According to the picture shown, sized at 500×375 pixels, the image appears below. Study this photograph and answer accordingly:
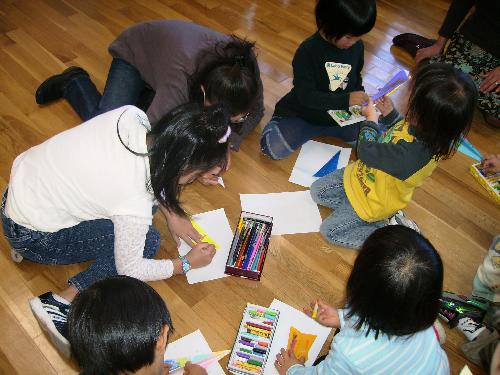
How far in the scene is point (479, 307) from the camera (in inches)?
55.7

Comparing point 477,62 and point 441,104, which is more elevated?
point 441,104

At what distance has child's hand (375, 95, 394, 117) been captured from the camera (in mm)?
1657

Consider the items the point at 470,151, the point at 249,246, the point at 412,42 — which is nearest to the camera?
the point at 249,246

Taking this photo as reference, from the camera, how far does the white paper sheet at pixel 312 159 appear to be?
1.81m

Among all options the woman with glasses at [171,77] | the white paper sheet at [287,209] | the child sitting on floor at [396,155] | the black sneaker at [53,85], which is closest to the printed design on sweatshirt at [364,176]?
the child sitting on floor at [396,155]

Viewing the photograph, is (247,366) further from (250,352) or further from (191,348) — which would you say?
(191,348)

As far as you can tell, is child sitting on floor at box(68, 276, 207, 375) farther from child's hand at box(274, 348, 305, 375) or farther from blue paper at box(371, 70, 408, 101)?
blue paper at box(371, 70, 408, 101)

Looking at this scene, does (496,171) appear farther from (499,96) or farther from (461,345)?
(461,345)

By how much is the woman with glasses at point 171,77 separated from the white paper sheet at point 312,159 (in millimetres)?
277

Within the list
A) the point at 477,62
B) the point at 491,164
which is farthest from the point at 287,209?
the point at 477,62

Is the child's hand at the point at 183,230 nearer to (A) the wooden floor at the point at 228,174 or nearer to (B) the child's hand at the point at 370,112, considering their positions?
(A) the wooden floor at the point at 228,174

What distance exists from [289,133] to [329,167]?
0.24 m

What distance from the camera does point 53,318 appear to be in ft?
3.83

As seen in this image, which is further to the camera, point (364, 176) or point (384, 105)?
point (384, 105)
